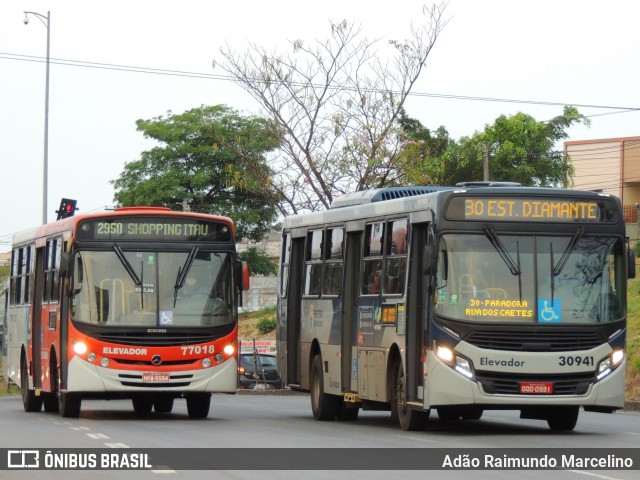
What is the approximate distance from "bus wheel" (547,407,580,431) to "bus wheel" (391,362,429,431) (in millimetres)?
1731

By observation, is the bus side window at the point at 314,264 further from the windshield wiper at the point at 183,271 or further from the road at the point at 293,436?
the road at the point at 293,436

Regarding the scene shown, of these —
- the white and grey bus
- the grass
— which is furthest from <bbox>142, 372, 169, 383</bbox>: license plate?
the grass

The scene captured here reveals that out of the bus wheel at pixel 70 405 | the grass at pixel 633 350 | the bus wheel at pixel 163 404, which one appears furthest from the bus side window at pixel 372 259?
the grass at pixel 633 350

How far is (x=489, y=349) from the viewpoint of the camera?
59.2 ft

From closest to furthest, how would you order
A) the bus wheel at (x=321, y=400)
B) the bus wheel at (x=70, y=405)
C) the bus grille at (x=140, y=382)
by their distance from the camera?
the bus grille at (x=140, y=382) → the bus wheel at (x=321, y=400) → the bus wheel at (x=70, y=405)

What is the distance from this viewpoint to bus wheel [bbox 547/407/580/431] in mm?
19436

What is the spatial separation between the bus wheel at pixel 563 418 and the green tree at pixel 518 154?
43.6 metres

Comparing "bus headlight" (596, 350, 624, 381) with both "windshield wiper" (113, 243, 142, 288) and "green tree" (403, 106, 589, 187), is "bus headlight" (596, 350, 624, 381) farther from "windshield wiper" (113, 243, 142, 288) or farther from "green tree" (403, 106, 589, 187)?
"green tree" (403, 106, 589, 187)

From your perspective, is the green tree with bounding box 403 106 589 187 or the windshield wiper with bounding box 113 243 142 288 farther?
the green tree with bounding box 403 106 589 187

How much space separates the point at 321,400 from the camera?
2288 centimetres

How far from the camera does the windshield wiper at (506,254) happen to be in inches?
717

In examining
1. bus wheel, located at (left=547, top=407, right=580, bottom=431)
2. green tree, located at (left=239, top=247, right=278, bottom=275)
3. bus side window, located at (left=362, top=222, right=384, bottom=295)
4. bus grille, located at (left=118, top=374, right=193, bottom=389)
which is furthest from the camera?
green tree, located at (left=239, top=247, right=278, bottom=275)

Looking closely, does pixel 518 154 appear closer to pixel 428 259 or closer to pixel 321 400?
pixel 321 400
